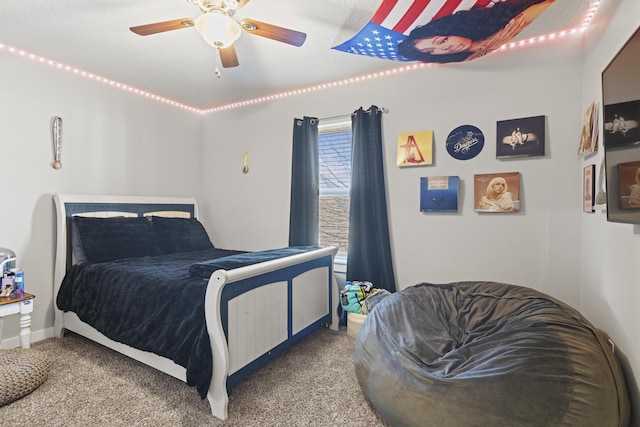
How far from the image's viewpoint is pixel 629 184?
1.13m

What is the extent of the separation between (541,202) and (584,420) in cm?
154

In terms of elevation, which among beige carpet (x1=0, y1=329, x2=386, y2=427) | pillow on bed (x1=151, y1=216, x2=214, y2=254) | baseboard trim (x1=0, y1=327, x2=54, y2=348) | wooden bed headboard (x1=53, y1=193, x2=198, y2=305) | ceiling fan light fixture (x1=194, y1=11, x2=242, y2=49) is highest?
ceiling fan light fixture (x1=194, y1=11, x2=242, y2=49)

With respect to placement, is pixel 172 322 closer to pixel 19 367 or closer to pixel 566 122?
pixel 19 367

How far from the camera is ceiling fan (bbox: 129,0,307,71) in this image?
65.3 inches

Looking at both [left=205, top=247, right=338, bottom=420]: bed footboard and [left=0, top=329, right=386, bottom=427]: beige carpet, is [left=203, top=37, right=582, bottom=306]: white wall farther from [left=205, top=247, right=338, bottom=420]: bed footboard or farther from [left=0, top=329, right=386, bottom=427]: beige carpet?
[left=0, top=329, right=386, bottom=427]: beige carpet

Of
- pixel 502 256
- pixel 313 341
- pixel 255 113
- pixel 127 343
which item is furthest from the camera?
pixel 255 113

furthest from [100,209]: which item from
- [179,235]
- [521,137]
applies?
[521,137]

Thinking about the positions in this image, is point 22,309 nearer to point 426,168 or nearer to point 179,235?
point 179,235

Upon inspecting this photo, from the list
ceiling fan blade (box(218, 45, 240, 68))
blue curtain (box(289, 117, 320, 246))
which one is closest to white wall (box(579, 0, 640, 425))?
ceiling fan blade (box(218, 45, 240, 68))

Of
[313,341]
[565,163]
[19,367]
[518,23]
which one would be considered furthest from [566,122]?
[19,367]

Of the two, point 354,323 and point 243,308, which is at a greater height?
point 243,308

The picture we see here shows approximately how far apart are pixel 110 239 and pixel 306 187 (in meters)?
1.78

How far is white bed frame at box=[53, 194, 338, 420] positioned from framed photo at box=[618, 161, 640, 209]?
5.52 feet

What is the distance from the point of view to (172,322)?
184 cm
